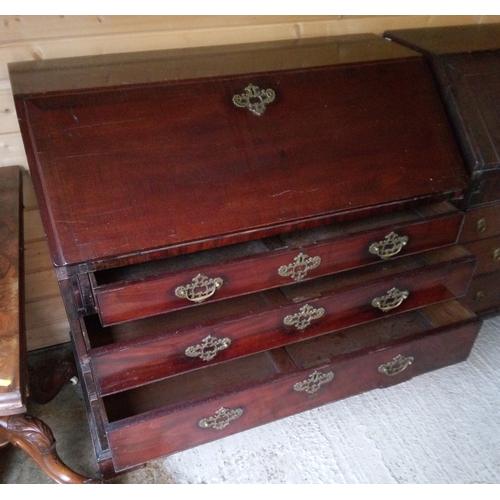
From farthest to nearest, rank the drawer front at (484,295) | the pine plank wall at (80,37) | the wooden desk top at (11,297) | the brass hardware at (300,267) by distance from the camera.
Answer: the drawer front at (484,295) → the pine plank wall at (80,37) → the brass hardware at (300,267) → the wooden desk top at (11,297)

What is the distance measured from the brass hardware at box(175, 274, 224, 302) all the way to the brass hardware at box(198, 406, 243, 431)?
302 millimetres

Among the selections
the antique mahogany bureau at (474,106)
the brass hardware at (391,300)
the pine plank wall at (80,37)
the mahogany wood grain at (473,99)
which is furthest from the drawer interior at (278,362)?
the pine plank wall at (80,37)

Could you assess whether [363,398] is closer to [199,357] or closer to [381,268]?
[381,268]

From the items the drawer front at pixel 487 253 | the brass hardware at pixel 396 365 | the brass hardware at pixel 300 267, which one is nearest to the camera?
the brass hardware at pixel 300 267

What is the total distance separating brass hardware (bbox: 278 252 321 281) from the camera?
44.5 inches

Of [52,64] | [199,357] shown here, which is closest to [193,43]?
[52,64]

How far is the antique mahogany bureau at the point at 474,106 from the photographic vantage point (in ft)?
4.30

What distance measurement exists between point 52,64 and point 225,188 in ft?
1.73

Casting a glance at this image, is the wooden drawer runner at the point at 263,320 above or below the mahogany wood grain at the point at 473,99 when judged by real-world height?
below

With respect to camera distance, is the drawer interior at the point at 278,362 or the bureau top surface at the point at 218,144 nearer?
the bureau top surface at the point at 218,144

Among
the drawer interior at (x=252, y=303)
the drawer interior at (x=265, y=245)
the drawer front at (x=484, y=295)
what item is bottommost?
the drawer front at (x=484, y=295)

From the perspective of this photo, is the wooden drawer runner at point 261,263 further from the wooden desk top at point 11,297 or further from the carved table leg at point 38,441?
the carved table leg at point 38,441

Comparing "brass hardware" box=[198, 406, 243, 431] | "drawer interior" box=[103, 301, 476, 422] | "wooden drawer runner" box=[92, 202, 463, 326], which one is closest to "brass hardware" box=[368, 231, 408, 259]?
"wooden drawer runner" box=[92, 202, 463, 326]

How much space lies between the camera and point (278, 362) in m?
1.28
